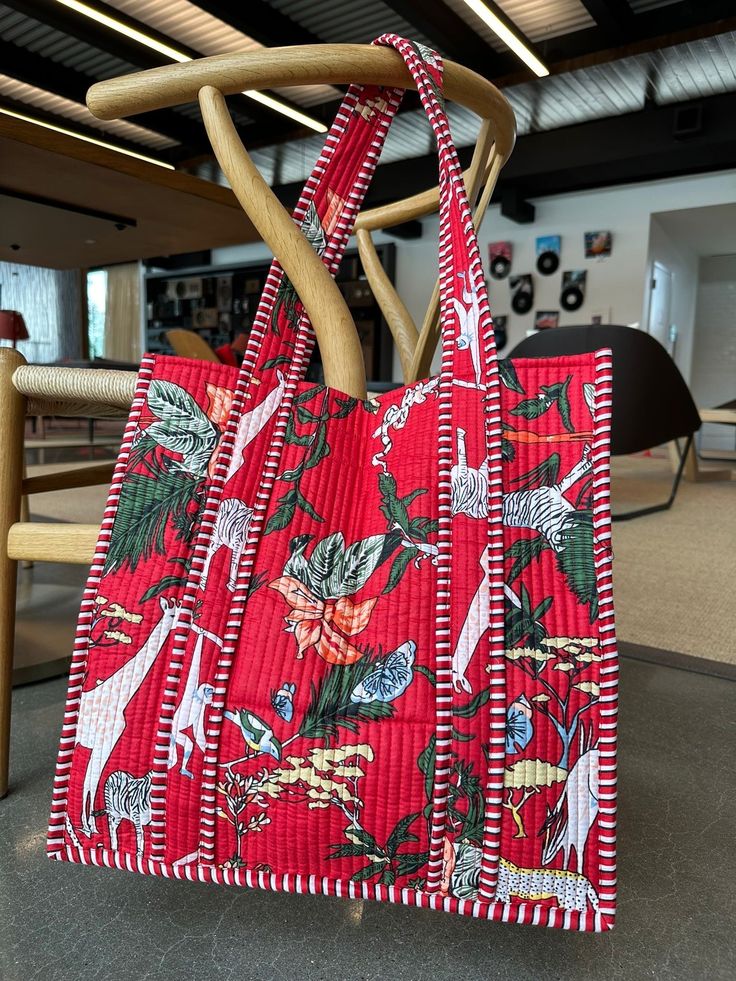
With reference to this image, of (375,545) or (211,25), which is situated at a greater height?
(211,25)

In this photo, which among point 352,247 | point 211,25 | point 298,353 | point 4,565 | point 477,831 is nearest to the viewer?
point 477,831

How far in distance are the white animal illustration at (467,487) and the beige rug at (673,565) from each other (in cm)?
88

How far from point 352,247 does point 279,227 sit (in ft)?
26.7

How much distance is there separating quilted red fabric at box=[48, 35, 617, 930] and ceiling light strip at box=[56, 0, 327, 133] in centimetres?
391

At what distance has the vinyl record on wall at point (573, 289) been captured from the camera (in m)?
7.03

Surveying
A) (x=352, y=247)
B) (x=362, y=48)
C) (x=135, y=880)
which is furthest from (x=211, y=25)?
(x=135, y=880)

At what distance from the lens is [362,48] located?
0.47 m

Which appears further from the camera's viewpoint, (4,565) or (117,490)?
(4,565)

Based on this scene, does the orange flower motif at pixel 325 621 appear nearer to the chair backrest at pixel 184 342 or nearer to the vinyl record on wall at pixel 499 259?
the chair backrest at pixel 184 342

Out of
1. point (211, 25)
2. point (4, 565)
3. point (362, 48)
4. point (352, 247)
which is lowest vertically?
point (4, 565)

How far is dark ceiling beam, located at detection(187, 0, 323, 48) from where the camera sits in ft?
13.6

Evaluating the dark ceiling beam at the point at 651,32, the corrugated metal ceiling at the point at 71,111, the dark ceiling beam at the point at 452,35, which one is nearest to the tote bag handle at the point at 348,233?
the dark ceiling beam at the point at 452,35

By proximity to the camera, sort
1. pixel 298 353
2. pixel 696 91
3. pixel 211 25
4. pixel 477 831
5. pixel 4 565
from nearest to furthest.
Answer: pixel 477 831
pixel 298 353
pixel 4 565
pixel 211 25
pixel 696 91

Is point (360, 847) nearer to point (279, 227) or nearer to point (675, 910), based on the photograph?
point (675, 910)
